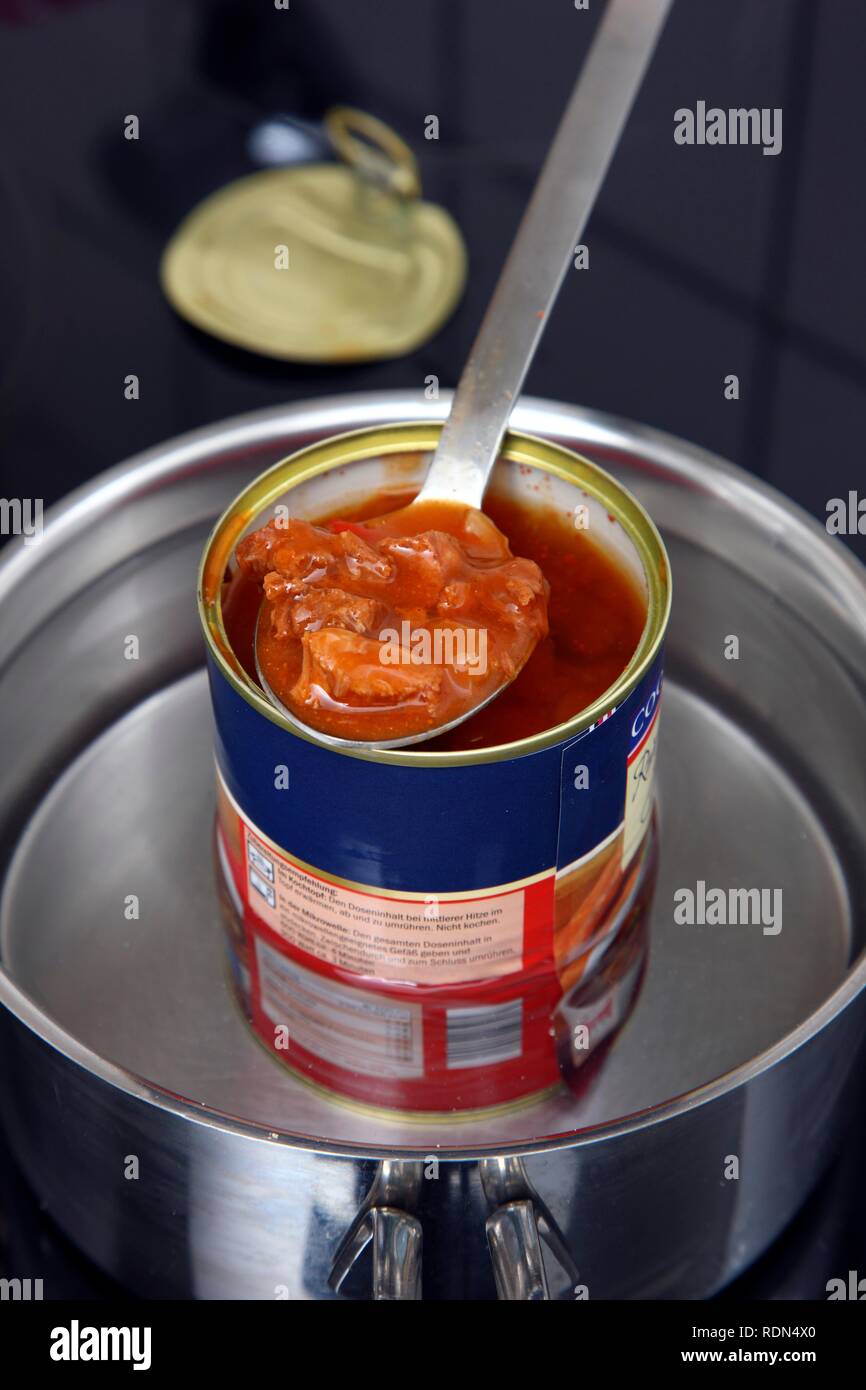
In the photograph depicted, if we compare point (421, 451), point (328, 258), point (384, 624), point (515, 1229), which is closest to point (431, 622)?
point (384, 624)

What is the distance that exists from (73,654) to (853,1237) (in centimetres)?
59

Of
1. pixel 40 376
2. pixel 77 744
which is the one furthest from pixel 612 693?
pixel 40 376

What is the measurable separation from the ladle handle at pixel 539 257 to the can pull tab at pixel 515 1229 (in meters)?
0.34

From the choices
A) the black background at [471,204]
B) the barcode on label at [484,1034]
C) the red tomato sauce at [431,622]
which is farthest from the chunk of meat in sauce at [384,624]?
the black background at [471,204]

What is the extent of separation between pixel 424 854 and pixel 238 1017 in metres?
0.22

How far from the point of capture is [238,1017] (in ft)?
3.17

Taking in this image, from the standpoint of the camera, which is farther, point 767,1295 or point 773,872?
point 773,872

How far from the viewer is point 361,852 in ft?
2.64

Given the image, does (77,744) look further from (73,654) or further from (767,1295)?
(767,1295)

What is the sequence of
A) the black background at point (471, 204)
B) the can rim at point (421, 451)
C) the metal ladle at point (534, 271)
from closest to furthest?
the can rim at point (421, 451) < the metal ladle at point (534, 271) < the black background at point (471, 204)

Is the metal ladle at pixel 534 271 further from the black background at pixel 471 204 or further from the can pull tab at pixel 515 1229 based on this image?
the black background at pixel 471 204

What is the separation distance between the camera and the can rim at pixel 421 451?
768 millimetres

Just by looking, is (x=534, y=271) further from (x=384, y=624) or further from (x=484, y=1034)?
(x=484, y=1034)
